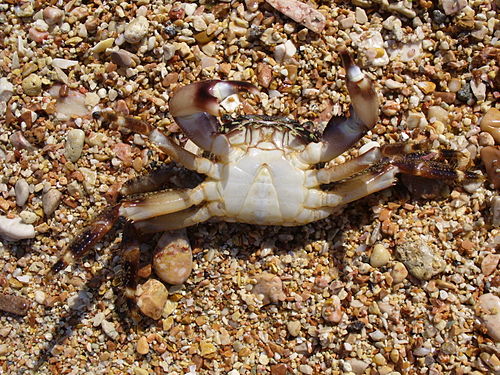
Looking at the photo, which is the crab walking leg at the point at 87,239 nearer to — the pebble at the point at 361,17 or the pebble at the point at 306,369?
the pebble at the point at 306,369

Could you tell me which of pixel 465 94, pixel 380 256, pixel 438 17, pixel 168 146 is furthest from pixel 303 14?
pixel 380 256

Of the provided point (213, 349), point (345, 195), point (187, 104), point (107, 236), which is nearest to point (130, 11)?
point (187, 104)

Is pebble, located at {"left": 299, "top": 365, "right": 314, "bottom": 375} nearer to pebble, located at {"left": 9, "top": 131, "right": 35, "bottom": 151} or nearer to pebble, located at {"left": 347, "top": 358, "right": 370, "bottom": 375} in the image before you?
pebble, located at {"left": 347, "top": 358, "right": 370, "bottom": 375}

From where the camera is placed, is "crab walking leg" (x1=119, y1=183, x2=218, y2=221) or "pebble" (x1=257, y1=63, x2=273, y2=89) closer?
"crab walking leg" (x1=119, y1=183, x2=218, y2=221)

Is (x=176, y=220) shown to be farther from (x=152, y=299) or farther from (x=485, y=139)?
(x=485, y=139)

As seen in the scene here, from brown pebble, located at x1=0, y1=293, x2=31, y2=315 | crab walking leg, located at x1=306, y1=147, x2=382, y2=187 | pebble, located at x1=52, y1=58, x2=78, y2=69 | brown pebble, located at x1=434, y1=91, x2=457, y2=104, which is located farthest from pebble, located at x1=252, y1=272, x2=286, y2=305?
pebble, located at x1=52, y1=58, x2=78, y2=69

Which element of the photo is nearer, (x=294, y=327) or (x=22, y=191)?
(x=294, y=327)

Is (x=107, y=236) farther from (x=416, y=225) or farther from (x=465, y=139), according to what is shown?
(x=465, y=139)
